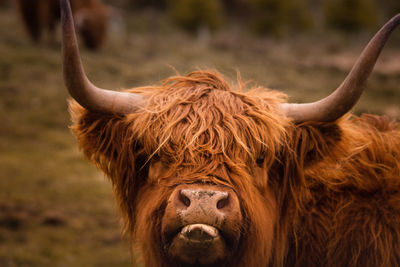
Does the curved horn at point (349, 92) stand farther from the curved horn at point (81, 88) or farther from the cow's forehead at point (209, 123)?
the curved horn at point (81, 88)

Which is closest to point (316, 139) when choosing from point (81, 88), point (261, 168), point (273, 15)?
point (261, 168)

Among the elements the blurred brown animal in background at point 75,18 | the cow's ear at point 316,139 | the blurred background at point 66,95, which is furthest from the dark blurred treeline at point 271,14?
the cow's ear at point 316,139

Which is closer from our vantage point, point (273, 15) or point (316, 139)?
point (316, 139)

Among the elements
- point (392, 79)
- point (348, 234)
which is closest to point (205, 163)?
point (348, 234)

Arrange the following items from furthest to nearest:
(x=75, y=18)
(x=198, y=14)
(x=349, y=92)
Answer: (x=198, y=14) < (x=75, y=18) < (x=349, y=92)

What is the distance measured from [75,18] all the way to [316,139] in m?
16.5

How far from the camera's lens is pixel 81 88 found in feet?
7.43

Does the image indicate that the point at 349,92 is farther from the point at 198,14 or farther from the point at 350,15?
the point at 350,15

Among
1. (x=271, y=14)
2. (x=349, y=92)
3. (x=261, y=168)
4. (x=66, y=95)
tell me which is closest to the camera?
(x=349, y=92)

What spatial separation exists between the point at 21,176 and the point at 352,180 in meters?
6.99

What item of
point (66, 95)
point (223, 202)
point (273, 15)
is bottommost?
point (66, 95)

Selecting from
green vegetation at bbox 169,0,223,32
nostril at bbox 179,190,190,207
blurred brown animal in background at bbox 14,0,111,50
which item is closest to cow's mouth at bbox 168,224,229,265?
nostril at bbox 179,190,190,207

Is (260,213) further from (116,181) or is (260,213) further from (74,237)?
(74,237)

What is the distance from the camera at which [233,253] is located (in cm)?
208
